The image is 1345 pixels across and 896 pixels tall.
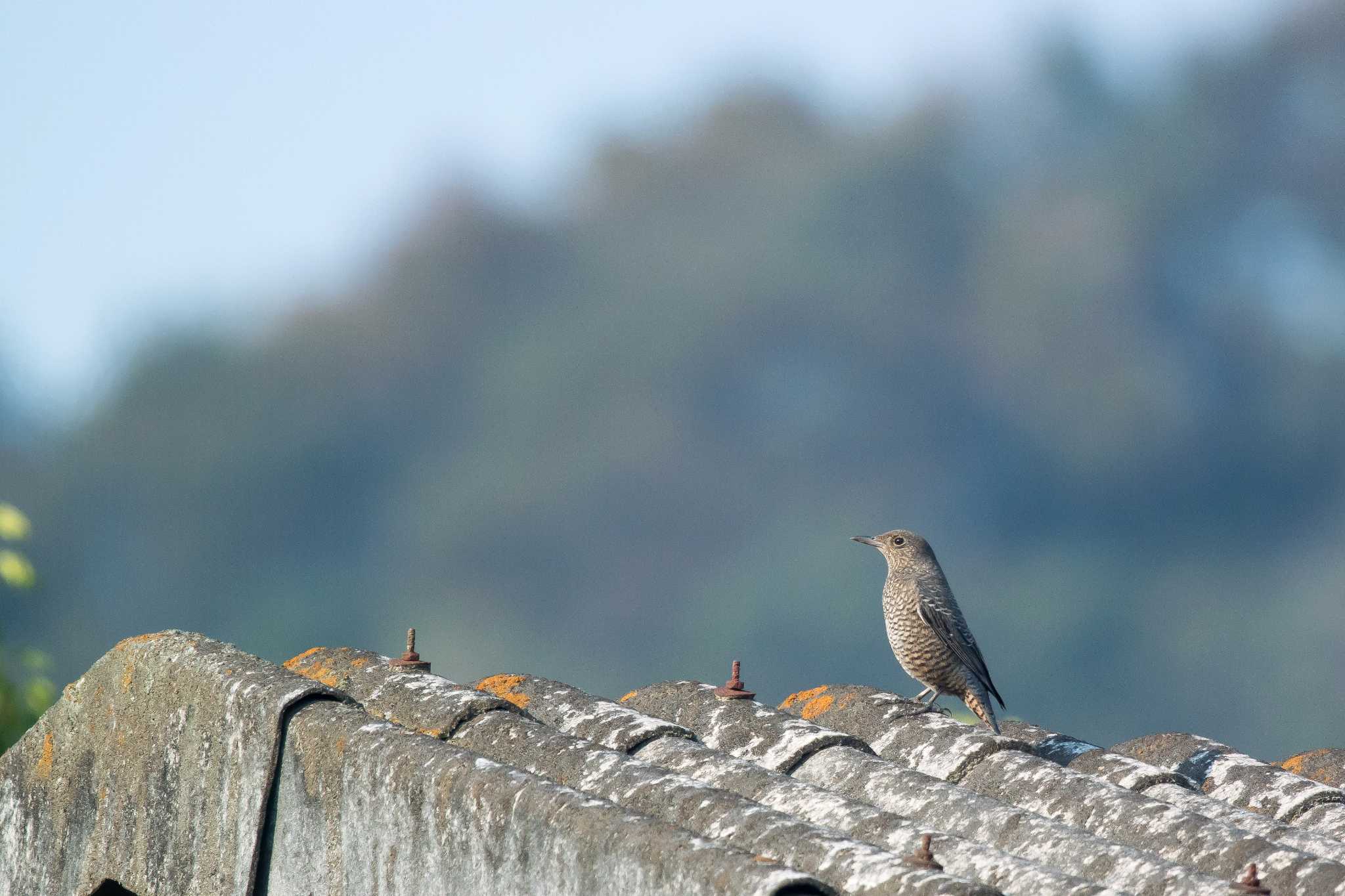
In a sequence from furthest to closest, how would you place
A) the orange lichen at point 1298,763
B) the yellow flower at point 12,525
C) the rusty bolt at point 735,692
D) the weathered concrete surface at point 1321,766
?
the yellow flower at point 12,525
the orange lichen at point 1298,763
the weathered concrete surface at point 1321,766
the rusty bolt at point 735,692

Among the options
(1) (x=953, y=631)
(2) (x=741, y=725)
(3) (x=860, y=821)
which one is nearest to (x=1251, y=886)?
(3) (x=860, y=821)

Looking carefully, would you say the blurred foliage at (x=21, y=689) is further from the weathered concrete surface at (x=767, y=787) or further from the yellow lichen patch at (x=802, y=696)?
the yellow lichen patch at (x=802, y=696)

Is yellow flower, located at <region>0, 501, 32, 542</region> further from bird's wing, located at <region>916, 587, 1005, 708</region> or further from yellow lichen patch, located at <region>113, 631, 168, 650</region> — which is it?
bird's wing, located at <region>916, 587, 1005, 708</region>

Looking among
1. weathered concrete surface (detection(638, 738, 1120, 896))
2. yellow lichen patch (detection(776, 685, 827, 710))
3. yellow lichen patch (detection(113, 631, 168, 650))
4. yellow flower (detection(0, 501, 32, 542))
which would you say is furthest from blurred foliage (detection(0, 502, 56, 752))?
weathered concrete surface (detection(638, 738, 1120, 896))

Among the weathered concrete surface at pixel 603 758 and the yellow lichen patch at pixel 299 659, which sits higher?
the yellow lichen patch at pixel 299 659

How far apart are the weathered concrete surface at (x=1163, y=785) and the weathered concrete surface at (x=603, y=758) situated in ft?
4.93

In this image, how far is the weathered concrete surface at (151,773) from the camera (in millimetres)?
4742

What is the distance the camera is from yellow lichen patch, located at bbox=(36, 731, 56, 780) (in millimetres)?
5543

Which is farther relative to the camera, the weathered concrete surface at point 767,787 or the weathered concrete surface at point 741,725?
the weathered concrete surface at point 741,725

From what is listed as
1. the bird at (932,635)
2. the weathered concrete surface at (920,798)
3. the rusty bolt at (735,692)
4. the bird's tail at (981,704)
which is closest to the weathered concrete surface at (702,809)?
the weathered concrete surface at (920,798)

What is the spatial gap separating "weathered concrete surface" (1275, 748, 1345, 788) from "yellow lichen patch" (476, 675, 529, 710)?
302cm

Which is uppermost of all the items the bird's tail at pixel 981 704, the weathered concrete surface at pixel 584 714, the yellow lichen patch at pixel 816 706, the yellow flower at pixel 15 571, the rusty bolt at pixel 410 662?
the yellow flower at pixel 15 571

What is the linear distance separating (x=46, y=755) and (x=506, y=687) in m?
1.65

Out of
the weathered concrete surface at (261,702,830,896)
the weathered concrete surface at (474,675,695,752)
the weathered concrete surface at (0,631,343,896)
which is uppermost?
the weathered concrete surface at (474,675,695,752)
